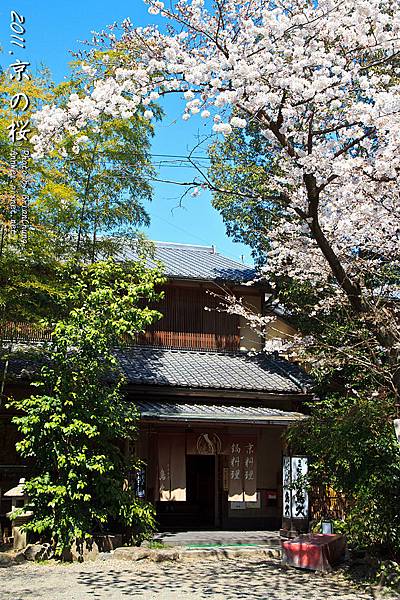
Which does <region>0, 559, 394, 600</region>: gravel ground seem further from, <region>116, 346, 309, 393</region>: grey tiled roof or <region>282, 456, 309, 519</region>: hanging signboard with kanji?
<region>116, 346, 309, 393</region>: grey tiled roof

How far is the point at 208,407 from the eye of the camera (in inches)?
603

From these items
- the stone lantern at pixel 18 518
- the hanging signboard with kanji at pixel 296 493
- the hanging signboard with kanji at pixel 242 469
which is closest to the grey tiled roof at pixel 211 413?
the hanging signboard with kanji at pixel 242 469

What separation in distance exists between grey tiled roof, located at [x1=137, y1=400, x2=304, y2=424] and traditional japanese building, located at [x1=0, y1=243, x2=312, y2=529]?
0.08 ft

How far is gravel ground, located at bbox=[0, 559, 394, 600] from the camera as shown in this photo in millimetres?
8875

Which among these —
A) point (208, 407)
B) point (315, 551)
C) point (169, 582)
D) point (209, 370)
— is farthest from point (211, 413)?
point (169, 582)

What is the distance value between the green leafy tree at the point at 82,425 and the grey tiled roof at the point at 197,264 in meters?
4.16

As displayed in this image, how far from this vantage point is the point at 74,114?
790cm

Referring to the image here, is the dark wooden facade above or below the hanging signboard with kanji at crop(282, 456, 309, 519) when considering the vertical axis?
above

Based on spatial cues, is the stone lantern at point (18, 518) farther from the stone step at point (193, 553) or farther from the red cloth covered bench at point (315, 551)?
the red cloth covered bench at point (315, 551)

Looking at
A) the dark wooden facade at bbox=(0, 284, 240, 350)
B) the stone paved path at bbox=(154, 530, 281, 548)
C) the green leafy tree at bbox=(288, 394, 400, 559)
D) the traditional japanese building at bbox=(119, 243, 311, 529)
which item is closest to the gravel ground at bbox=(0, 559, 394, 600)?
the green leafy tree at bbox=(288, 394, 400, 559)

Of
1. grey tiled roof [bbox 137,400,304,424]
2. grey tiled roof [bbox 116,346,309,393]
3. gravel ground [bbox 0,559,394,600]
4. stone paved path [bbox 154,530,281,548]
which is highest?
grey tiled roof [bbox 116,346,309,393]

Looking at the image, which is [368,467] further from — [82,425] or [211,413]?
[211,413]

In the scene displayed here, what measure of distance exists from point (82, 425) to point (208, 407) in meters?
4.23

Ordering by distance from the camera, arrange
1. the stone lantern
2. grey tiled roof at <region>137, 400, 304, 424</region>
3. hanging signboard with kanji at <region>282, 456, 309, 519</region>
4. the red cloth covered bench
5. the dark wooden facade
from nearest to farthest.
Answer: the red cloth covered bench < the stone lantern < hanging signboard with kanji at <region>282, 456, 309, 519</region> < grey tiled roof at <region>137, 400, 304, 424</region> < the dark wooden facade
